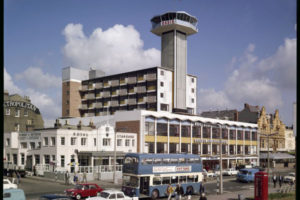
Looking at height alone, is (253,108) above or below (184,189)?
above

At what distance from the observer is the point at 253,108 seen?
121 m

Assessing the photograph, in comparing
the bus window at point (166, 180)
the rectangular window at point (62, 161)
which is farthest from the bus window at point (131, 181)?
the rectangular window at point (62, 161)

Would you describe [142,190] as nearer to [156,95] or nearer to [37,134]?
[37,134]

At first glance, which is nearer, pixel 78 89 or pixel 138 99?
pixel 138 99

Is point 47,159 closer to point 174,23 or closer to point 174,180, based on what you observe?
point 174,180

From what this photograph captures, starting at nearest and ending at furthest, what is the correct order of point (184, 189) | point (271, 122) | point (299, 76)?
point (299, 76), point (184, 189), point (271, 122)

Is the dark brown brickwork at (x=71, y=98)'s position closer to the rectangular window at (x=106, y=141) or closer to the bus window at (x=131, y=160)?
the rectangular window at (x=106, y=141)

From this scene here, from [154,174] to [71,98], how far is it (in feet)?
276

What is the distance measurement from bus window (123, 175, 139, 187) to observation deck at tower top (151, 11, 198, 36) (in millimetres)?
71440

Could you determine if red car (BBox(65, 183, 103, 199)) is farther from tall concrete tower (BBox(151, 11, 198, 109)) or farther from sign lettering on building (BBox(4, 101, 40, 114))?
tall concrete tower (BBox(151, 11, 198, 109))

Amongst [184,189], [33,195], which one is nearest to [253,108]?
[184,189]

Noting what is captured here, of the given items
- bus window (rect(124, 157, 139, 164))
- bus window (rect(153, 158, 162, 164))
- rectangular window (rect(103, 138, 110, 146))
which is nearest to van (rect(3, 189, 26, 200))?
bus window (rect(124, 157, 139, 164))

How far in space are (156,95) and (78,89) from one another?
104ft

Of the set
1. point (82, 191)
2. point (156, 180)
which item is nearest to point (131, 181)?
point (156, 180)
